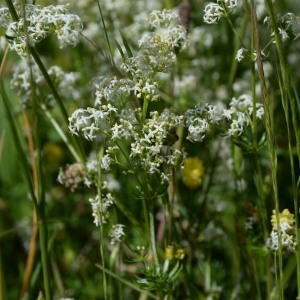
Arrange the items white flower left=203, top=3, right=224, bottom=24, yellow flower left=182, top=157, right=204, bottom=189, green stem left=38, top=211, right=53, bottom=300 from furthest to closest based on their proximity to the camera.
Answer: yellow flower left=182, top=157, right=204, bottom=189
white flower left=203, top=3, right=224, bottom=24
green stem left=38, top=211, right=53, bottom=300

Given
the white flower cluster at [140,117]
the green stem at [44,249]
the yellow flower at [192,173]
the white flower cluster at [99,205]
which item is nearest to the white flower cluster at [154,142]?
the white flower cluster at [140,117]

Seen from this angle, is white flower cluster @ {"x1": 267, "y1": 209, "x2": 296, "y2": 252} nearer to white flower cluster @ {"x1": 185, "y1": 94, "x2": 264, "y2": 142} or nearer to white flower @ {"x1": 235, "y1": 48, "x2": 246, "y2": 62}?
white flower cluster @ {"x1": 185, "y1": 94, "x2": 264, "y2": 142}

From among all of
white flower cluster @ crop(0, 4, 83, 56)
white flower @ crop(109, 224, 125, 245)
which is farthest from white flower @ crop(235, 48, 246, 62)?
white flower @ crop(109, 224, 125, 245)

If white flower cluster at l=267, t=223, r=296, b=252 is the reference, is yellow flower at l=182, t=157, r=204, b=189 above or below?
above

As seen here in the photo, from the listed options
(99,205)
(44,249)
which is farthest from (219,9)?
(44,249)

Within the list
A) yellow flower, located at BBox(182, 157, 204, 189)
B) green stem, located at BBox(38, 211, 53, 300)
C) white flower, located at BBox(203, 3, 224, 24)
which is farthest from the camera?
yellow flower, located at BBox(182, 157, 204, 189)

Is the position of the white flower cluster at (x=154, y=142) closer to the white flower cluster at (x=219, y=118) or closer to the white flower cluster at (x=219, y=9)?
the white flower cluster at (x=219, y=118)

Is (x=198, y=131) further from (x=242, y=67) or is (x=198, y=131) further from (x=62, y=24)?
(x=242, y=67)
